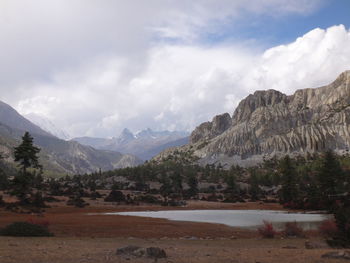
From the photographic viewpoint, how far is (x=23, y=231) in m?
25.6

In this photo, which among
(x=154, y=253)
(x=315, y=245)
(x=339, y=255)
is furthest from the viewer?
(x=315, y=245)

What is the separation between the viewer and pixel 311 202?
73.8 meters

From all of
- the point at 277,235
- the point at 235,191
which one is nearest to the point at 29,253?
the point at 277,235

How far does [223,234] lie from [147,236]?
725 centimetres

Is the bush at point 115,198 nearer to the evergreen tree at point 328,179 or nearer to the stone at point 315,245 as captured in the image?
the evergreen tree at point 328,179

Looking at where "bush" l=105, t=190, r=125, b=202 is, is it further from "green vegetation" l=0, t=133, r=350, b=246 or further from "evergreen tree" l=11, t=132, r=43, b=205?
"evergreen tree" l=11, t=132, r=43, b=205

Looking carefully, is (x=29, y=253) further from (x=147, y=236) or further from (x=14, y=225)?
(x=147, y=236)

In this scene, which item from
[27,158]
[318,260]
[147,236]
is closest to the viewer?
[318,260]

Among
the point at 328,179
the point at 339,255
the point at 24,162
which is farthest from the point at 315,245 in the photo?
the point at 328,179

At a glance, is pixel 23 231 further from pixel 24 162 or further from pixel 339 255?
pixel 24 162

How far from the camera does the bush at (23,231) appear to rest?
25.4 metres

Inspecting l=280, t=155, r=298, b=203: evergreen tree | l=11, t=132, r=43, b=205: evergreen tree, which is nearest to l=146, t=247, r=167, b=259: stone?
l=11, t=132, r=43, b=205: evergreen tree

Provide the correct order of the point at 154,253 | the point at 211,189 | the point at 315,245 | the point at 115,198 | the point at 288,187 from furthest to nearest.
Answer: the point at 211,189, the point at 288,187, the point at 115,198, the point at 315,245, the point at 154,253

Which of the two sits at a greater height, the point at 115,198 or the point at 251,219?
the point at 115,198
